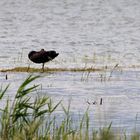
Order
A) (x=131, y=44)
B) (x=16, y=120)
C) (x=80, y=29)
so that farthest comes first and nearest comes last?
(x=80, y=29), (x=131, y=44), (x=16, y=120)

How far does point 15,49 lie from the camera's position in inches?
1159

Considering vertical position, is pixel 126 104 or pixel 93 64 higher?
pixel 93 64

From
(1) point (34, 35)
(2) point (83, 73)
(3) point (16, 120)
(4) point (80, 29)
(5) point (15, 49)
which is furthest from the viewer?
(4) point (80, 29)

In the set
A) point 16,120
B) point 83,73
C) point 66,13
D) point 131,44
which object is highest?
point 66,13

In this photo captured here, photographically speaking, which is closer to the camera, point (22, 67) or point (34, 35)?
point (22, 67)

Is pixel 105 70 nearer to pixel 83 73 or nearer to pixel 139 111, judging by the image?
pixel 83 73

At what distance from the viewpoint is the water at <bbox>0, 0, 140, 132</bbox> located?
55.4ft

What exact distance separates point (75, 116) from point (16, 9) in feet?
128

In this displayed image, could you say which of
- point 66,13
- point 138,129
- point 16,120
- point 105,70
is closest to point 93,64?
point 105,70

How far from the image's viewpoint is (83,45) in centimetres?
3127

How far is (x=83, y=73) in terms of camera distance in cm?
2159

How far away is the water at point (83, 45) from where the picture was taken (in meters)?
16.9

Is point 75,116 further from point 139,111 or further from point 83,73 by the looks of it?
point 83,73

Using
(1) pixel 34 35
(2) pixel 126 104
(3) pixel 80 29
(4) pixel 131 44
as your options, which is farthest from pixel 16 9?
(2) pixel 126 104
